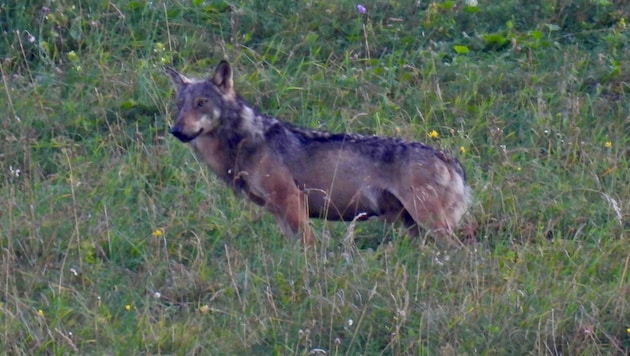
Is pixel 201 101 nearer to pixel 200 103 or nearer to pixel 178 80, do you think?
pixel 200 103

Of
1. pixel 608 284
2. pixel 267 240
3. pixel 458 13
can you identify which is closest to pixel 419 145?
pixel 267 240

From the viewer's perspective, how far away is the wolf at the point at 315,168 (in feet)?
25.7

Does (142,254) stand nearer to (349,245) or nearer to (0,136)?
(349,245)

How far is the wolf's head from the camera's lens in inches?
311

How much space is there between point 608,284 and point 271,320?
1.99 metres

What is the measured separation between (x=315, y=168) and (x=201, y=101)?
904mm

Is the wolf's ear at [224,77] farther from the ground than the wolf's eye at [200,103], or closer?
farther from the ground

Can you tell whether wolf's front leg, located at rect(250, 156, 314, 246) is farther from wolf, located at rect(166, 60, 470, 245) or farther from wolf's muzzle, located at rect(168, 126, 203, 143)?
wolf's muzzle, located at rect(168, 126, 203, 143)

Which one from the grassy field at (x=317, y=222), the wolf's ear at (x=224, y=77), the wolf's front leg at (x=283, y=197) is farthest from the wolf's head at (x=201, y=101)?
the grassy field at (x=317, y=222)

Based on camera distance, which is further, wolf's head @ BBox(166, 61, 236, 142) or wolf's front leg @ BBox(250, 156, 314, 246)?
wolf's head @ BBox(166, 61, 236, 142)

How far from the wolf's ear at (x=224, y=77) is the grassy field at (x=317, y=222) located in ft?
2.49

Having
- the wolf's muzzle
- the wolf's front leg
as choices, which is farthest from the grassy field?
the wolf's muzzle

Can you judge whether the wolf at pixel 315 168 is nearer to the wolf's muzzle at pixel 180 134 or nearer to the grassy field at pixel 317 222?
the wolf's muzzle at pixel 180 134

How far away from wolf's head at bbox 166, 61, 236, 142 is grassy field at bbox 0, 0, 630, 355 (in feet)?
1.96
